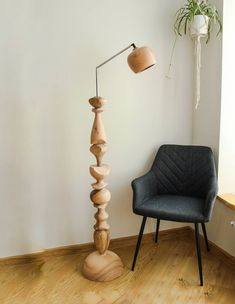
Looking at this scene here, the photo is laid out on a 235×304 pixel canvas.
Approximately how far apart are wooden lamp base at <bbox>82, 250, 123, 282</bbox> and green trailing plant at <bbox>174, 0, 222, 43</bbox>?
5.58 ft

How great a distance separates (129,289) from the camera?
1.87 metres

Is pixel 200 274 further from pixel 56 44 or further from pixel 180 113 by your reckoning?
pixel 56 44

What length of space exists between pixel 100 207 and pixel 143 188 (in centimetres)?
35

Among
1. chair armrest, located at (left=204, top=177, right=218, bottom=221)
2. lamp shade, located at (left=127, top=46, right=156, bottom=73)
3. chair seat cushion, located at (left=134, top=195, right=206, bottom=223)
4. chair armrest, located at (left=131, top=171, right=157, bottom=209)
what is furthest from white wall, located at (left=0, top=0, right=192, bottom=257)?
→ chair armrest, located at (left=204, top=177, right=218, bottom=221)

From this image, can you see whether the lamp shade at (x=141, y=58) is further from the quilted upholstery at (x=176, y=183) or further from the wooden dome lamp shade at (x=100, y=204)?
the quilted upholstery at (x=176, y=183)

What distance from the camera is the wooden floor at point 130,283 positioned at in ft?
5.86

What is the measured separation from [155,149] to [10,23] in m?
1.36

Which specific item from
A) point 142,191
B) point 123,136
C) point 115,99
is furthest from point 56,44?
point 142,191

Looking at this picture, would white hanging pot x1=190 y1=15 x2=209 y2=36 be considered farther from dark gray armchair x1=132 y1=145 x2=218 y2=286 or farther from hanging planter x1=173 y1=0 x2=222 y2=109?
dark gray armchair x1=132 y1=145 x2=218 y2=286

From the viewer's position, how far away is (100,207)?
198cm

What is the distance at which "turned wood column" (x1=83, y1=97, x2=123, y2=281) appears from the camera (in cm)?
190

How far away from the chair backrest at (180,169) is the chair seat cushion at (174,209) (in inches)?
5.1

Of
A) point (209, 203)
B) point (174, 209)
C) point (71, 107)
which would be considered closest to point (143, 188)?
point (174, 209)

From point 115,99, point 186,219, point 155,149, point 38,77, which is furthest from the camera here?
point 155,149
